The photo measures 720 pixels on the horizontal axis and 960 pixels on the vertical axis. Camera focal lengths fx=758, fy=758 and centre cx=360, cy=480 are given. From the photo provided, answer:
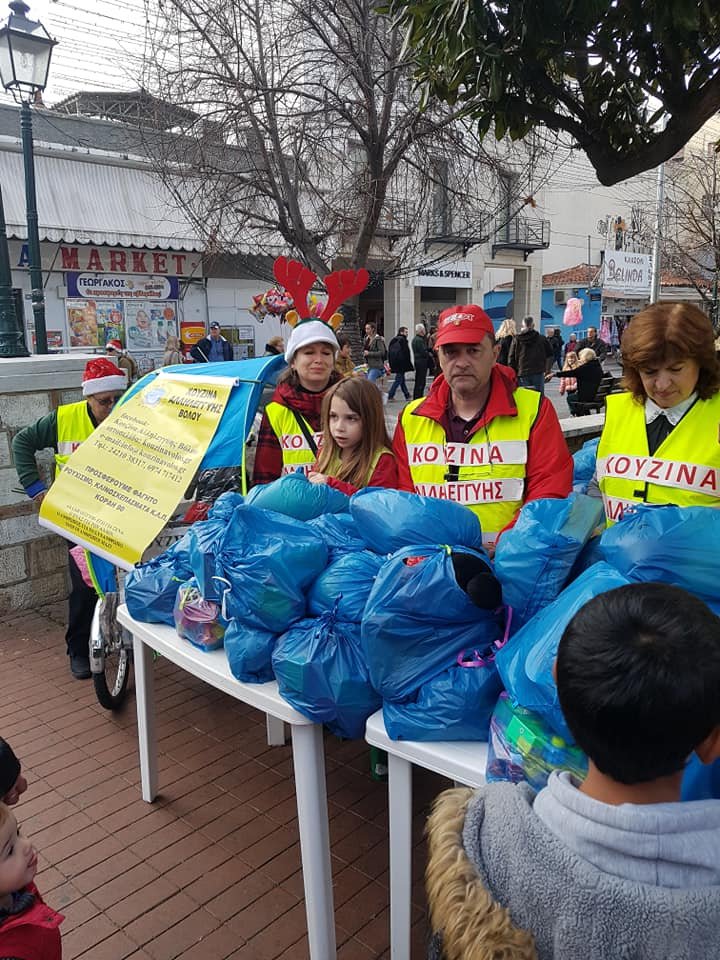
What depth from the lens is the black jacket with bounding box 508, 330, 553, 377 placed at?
13883mm

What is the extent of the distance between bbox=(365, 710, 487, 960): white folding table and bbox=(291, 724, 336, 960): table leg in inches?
9.2

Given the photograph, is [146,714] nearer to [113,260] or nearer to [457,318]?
[457,318]

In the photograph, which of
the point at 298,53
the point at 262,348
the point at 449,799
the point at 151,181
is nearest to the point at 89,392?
the point at 449,799

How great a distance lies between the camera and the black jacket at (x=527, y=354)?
45.5 feet

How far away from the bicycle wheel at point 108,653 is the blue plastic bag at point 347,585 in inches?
86.4

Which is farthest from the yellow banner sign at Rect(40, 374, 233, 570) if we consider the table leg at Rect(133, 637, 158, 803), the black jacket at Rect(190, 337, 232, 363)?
the black jacket at Rect(190, 337, 232, 363)

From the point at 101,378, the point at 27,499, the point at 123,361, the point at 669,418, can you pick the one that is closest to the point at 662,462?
the point at 669,418

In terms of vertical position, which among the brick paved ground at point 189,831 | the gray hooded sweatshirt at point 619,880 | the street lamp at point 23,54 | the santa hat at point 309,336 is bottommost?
the brick paved ground at point 189,831

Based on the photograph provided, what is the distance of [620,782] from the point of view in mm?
971

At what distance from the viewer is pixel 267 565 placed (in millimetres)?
2025

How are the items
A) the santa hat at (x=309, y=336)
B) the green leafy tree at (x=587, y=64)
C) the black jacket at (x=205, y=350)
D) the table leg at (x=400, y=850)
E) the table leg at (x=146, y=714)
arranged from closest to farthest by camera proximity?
the table leg at (x=400, y=850) < the green leafy tree at (x=587, y=64) < the table leg at (x=146, y=714) < the santa hat at (x=309, y=336) < the black jacket at (x=205, y=350)

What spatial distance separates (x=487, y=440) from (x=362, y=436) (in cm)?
54

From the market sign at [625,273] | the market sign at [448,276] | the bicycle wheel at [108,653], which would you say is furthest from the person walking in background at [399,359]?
the bicycle wheel at [108,653]

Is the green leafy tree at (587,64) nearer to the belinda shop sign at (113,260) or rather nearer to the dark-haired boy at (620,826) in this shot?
the dark-haired boy at (620,826)
